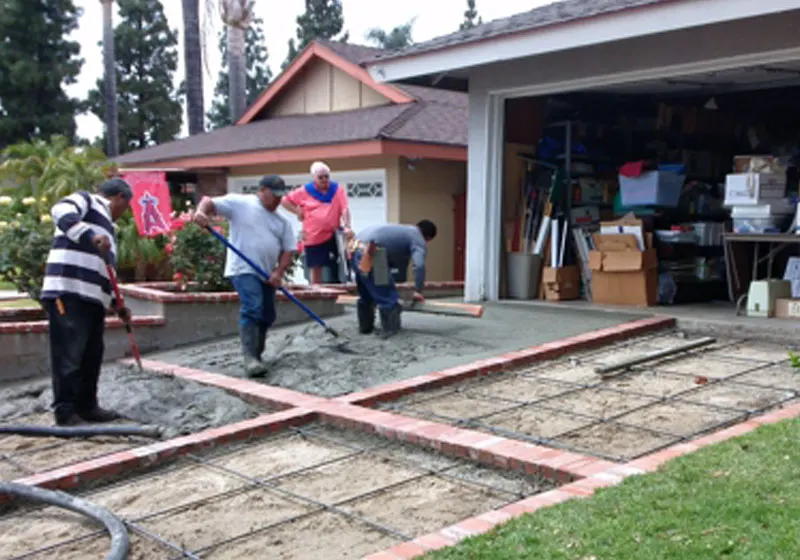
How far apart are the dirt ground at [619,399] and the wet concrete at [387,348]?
1.77 feet

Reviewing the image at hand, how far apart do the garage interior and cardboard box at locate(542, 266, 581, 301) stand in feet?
0.05

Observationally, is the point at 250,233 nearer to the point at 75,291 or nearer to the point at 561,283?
the point at 75,291

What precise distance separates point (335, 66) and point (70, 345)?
11055 mm

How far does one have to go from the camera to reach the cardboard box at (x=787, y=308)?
8724 mm

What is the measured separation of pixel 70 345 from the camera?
19.2 ft

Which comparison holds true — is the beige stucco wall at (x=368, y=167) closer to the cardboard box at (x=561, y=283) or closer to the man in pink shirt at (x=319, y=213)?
the man in pink shirt at (x=319, y=213)

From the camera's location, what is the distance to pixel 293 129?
15.6 m

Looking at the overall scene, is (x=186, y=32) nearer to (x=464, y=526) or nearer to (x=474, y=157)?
(x=474, y=157)

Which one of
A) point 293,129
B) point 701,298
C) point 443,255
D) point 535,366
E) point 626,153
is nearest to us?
point 535,366

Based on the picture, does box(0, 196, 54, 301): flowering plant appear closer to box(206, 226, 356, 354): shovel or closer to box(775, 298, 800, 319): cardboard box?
box(206, 226, 356, 354): shovel

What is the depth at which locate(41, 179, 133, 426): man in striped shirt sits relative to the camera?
579 centimetres

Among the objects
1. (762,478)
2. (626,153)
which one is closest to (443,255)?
(626,153)

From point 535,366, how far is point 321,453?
2576 millimetres

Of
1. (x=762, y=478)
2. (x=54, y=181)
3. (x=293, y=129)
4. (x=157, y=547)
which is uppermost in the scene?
(x=293, y=129)
